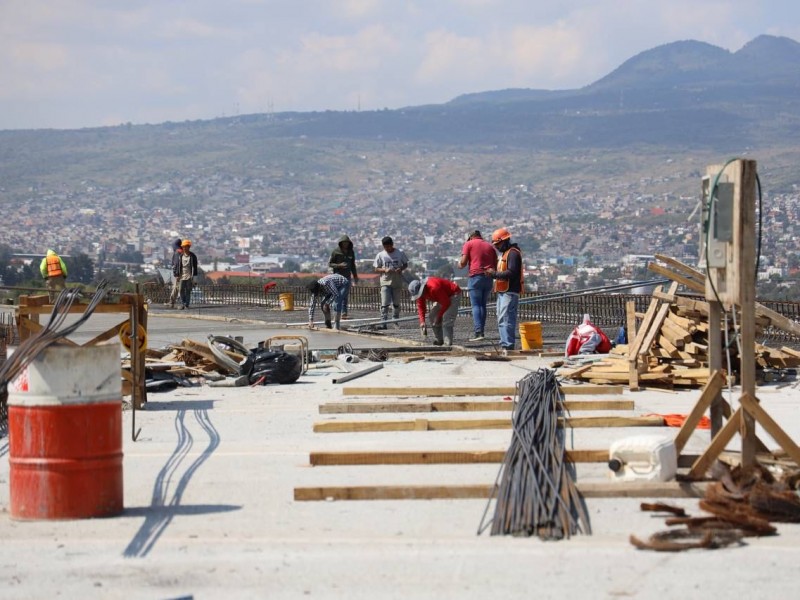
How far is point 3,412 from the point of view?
11805 mm

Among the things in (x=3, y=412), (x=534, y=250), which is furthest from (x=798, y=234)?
(x=3, y=412)

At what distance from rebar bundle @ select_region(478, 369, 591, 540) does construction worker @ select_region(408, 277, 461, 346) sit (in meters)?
9.82

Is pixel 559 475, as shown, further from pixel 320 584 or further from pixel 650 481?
pixel 320 584

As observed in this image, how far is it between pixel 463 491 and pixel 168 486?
2.10 m

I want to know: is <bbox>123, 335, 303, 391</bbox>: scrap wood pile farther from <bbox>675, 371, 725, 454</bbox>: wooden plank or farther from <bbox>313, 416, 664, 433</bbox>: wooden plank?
<bbox>675, 371, 725, 454</bbox>: wooden plank

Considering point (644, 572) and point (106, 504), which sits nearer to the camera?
point (644, 572)

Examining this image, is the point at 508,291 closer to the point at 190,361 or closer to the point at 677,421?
the point at 190,361

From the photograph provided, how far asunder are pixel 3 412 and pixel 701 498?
6.11 meters

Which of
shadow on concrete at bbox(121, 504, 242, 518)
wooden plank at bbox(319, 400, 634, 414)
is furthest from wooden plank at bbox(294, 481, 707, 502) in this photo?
wooden plank at bbox(319, 400, 634, 414)

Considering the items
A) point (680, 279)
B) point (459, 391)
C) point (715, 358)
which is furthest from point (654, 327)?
point (715, 358)

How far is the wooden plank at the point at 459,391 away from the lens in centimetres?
1397

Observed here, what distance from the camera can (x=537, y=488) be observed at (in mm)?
8383

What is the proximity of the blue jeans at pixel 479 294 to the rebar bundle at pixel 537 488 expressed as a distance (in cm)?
1073

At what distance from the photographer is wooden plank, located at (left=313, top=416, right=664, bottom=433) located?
11492 mm
